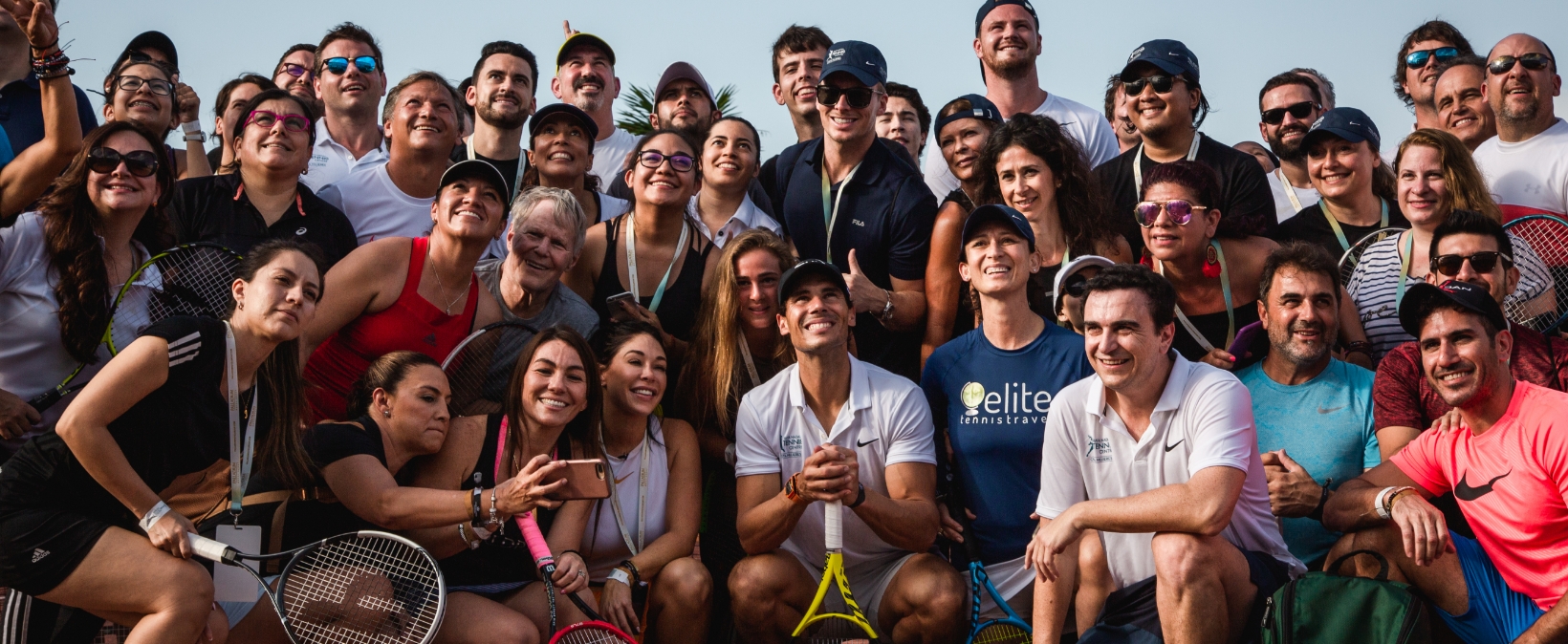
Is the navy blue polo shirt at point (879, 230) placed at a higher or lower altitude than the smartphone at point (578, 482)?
higher

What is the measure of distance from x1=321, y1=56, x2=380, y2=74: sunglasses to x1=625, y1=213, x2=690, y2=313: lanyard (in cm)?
291

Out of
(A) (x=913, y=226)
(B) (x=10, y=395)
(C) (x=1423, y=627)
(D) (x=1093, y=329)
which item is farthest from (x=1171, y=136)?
(B) (x=10, y=395)

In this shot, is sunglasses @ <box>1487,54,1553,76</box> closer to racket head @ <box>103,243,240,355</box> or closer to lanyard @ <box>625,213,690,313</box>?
lanyard @ <box>625,213,690,313</box>

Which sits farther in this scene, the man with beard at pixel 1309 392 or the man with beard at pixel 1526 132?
the man with beard at pixel 1526 132

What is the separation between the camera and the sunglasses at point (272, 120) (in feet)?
24.7

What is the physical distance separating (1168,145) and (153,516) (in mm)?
6174

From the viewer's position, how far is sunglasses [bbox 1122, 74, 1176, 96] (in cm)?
799

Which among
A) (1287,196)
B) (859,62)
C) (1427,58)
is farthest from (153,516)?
(1427,58)

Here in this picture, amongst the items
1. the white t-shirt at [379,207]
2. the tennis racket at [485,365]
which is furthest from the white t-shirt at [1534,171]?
the white t-shirt at [379,207]

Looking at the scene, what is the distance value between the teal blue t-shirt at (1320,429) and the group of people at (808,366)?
0.07 feet

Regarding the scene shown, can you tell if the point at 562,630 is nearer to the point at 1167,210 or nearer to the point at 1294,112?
the point at 1167,210

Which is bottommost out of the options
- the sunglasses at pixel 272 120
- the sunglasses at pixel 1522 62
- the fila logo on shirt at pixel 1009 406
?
the fila logo on shirt at pixel 1009 406

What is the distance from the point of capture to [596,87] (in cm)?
983

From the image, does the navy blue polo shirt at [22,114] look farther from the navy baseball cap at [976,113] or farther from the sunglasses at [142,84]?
the navy baseball cap at [976,113]
